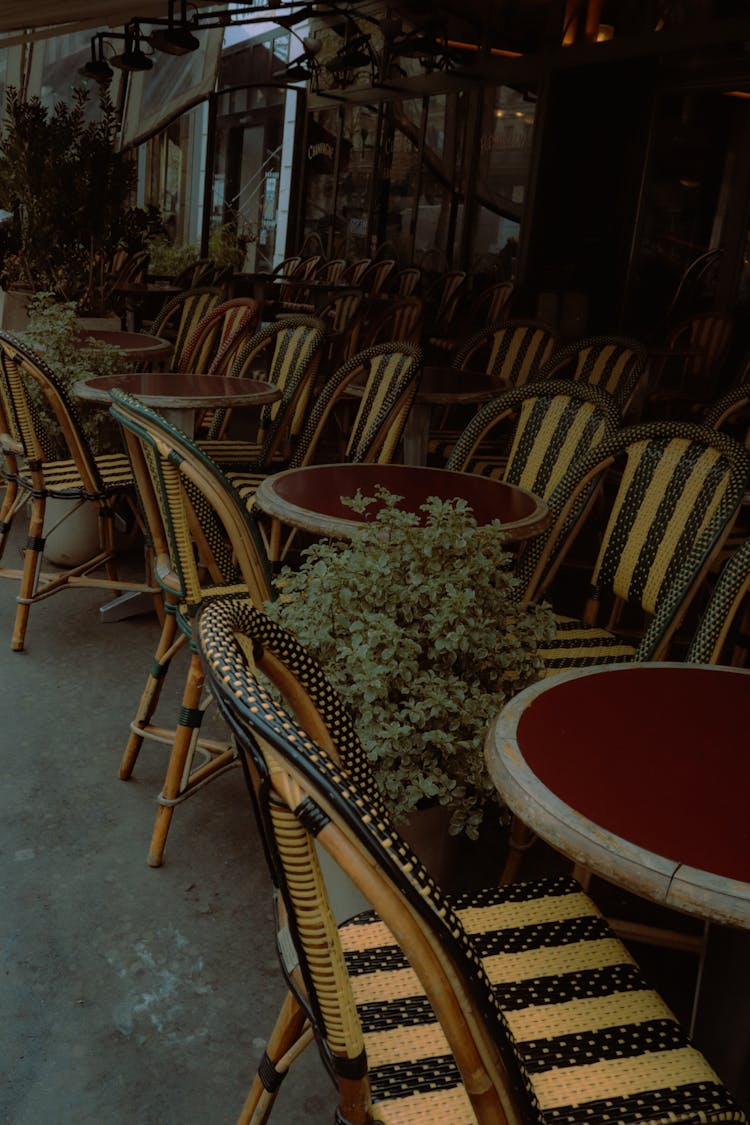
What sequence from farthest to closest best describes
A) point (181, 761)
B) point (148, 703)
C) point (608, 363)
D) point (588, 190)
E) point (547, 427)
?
point (588, 190)
point (608, 363)
point (547, 427)
point (148, 703)
point (181, 761)

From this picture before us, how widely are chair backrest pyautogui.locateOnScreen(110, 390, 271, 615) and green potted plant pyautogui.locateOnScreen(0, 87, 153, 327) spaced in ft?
11.0

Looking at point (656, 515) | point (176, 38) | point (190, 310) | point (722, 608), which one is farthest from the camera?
point (176, 38)

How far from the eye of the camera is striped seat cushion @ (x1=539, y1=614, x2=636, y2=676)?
2271 millimetres

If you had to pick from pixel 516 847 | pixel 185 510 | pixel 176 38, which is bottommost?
pixel 516 847

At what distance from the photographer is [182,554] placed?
7.07 feet

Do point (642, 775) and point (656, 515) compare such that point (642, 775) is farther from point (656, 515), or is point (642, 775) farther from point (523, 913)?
point (656, 515)

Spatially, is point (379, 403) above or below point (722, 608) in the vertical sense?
above

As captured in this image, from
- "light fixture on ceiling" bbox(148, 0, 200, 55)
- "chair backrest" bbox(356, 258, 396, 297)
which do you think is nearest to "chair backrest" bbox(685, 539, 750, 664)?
"light fixture on ceiling" bbox(148, 0, 200, 55)

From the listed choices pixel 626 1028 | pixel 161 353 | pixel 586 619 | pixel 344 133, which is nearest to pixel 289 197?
pixel 344 133

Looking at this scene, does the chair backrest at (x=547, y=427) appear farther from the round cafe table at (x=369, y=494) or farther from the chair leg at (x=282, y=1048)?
the chair leg at (x=282, y=1048)

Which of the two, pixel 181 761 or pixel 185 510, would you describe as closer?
pixel 185 510

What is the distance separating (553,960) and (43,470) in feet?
9.13

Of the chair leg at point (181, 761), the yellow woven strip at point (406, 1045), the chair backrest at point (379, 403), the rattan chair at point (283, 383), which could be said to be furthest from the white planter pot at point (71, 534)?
the yellow woven strip at point (406, 1045)

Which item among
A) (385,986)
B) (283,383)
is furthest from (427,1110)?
(283,383)
